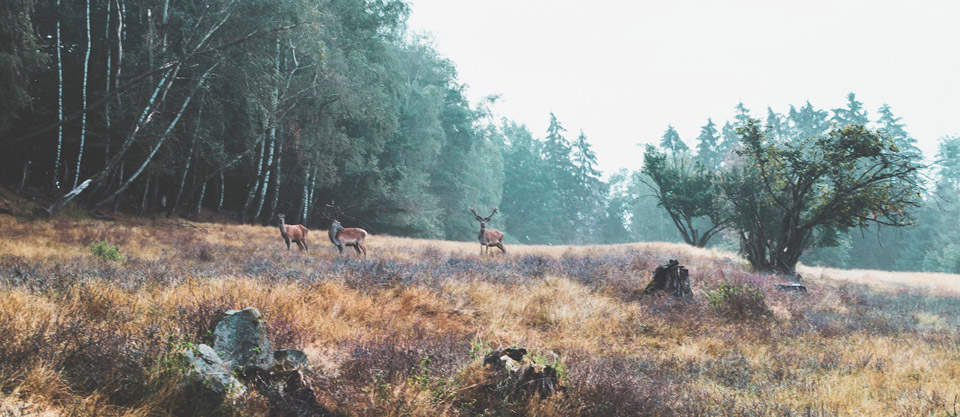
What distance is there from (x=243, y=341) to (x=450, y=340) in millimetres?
2010

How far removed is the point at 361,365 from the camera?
134 inches

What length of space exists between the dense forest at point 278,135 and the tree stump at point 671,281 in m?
8.58

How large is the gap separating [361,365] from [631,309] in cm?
475

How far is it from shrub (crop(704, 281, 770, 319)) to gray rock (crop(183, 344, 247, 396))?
704 cm

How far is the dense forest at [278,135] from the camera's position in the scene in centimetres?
1375

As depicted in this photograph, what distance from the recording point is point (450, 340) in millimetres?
4570

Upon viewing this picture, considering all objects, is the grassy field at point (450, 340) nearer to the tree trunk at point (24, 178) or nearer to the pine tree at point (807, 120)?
the tree trunk at point (24, 178)

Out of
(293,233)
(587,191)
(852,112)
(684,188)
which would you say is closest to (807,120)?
(852,112)

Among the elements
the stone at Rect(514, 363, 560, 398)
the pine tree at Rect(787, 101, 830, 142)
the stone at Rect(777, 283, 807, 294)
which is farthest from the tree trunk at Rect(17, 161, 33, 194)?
the pine tree at Rect(787, 101, 830, 142)

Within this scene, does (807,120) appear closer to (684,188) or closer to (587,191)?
(587,191)

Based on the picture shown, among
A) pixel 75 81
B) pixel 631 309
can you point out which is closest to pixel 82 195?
pixel 75 81

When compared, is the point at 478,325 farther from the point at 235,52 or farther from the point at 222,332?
the point at 235,52

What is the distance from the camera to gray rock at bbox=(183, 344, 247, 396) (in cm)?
257

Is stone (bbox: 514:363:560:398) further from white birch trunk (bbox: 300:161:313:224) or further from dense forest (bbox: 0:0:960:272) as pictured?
white birch trunk (bbox: 300:161:313:224)
